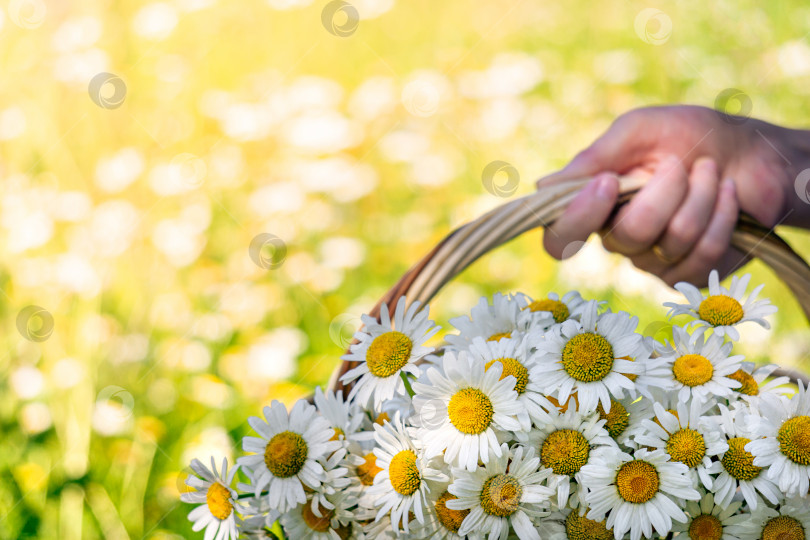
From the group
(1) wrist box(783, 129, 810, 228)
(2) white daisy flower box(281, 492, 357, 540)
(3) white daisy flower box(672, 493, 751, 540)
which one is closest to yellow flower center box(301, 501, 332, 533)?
(2) white daisy flower box(281, 492, 357, 540)

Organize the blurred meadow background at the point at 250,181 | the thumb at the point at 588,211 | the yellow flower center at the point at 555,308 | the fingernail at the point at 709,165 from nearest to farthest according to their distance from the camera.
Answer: the yellow flower center at the point at 555,308, the thumb at the point at 588,211, the fingernail at the point at 709,165, the blurred meadow background at the point at 250,181

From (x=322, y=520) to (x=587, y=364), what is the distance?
0.63 feet

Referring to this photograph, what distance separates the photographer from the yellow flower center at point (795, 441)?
0.39 m

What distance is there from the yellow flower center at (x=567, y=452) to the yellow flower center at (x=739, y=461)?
3.1 inches

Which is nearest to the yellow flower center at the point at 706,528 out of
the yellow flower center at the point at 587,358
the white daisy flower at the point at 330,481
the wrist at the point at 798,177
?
the yellow flower center at the point at 587,358

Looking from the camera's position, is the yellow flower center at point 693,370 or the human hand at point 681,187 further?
the human hand at point 681,187

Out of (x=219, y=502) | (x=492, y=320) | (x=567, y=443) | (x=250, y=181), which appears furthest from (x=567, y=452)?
(x=250, y=181)

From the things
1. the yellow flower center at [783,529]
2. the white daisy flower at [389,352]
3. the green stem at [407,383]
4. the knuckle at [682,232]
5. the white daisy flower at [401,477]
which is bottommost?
the white daisy flower at [401,477]

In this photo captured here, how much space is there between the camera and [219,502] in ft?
1.46

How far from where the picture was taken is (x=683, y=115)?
2.60 ft

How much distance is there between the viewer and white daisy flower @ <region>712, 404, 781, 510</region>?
0.40 meters

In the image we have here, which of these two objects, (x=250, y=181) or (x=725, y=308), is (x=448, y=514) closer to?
(x=725, y=308)

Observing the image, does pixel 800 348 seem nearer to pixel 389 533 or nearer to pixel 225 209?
pixel 389 533

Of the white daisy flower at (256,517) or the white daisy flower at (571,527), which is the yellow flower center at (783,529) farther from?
the white daisy flower at (256,517)
